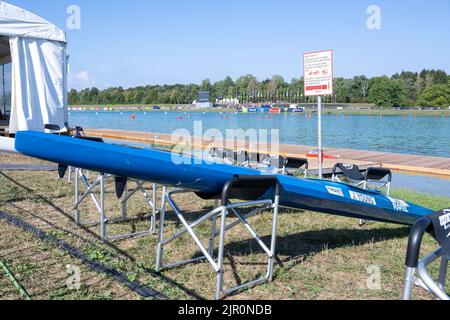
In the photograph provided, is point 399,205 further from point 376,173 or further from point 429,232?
point 429,232

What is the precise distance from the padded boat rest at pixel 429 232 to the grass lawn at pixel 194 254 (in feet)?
6.14

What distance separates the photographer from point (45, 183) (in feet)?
28.0

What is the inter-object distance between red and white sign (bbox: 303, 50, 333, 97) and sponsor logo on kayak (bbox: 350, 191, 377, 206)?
9.43 feet

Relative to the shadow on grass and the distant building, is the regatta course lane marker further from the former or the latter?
the distant building

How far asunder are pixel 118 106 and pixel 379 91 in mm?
81552

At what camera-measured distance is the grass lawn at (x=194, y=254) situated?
12.3 feet

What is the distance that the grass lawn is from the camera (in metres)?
3.74

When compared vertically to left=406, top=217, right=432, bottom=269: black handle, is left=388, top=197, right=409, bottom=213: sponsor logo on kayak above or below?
below

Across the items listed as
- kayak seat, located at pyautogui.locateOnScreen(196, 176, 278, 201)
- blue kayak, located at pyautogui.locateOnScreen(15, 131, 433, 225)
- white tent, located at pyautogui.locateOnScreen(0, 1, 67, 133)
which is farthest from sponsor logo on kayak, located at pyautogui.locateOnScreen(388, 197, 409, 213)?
white tent, located at pyautogui.locateOnScreen(0, 1, 67, 133)

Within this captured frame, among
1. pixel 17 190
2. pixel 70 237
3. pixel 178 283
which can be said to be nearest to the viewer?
pixel 178 283

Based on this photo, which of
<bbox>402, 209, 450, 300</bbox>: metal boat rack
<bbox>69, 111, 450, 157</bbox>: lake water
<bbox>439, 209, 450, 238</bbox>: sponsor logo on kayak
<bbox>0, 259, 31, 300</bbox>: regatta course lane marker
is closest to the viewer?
<bbox>402, 209, 450, 300</bbox>: metal boat rack

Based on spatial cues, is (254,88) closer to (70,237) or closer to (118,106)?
(118,106)

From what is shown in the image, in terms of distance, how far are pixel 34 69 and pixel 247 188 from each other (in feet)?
25.3

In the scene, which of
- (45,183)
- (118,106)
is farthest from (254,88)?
(45,183)
